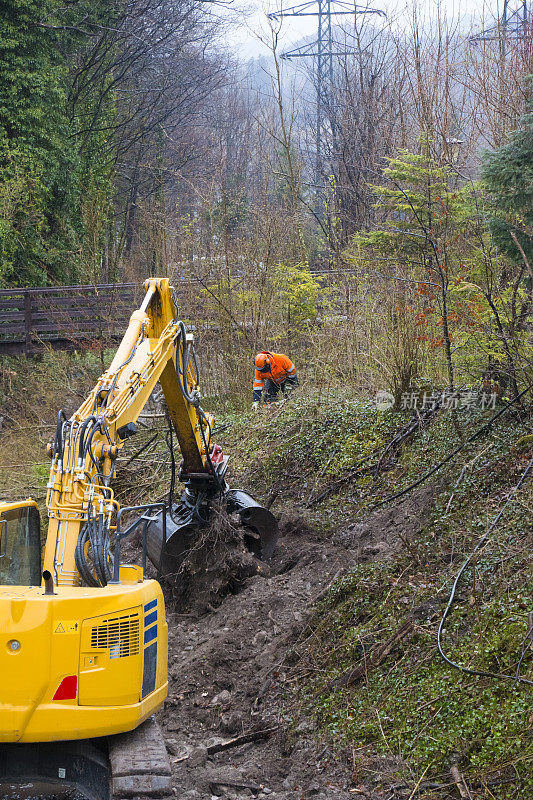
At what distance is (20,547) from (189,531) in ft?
10.4

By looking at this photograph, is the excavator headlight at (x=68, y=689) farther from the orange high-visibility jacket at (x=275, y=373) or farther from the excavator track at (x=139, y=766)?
the orange high-visibility jacket at (x=275, y=373)

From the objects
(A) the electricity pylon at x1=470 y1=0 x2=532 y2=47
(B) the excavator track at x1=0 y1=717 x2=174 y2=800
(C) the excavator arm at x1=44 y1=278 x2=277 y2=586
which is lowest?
(B) the excavator track at x1=0 y1=717 x2=174 y2=800

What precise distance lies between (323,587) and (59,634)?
3.44 m

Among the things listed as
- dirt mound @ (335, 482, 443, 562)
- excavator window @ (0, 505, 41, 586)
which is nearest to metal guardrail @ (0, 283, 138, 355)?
dirt mound @ (335, 482, 443, 562)

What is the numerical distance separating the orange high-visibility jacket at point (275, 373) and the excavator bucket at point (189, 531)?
475 centimetres

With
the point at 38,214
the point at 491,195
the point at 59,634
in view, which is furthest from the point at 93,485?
the point at 38,214

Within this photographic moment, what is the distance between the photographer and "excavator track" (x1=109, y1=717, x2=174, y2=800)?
4.23m

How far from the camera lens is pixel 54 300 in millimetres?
18203

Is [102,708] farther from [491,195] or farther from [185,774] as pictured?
[491,195]

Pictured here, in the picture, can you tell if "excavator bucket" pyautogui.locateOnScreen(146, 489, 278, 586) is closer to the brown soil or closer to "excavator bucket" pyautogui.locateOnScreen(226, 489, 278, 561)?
"excavator bucket" pyautogui.locateOnScreen(226, 489, 278, 561)

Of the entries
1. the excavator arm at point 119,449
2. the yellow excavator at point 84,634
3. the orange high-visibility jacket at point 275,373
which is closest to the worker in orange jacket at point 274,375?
the orange high-visibility jacket at point 275,373

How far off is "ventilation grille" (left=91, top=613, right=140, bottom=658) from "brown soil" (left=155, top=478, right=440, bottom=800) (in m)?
1.11

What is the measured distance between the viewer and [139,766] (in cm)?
438

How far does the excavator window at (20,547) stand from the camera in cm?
502
